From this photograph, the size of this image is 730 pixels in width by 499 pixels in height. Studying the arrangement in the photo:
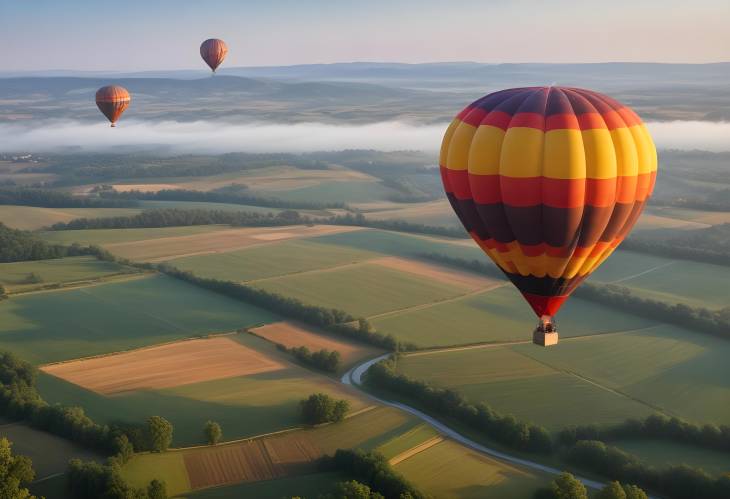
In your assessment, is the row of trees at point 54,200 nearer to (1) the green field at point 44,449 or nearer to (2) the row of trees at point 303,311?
(2) the row of trees at point 303,311

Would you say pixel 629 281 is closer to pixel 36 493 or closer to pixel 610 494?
pixel 610 494

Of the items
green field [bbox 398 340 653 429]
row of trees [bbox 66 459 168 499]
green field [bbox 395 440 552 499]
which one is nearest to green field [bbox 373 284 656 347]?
green field [bbox 398 340 653 429]

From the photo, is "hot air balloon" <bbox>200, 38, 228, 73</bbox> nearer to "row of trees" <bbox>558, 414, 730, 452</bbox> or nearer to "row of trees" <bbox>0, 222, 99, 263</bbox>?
"row of trees" <bbox>0, 222, 99, 263</bbox>

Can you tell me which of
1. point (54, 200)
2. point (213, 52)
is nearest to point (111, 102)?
point (213, 52)

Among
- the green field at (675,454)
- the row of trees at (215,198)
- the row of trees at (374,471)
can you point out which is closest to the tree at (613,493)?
the green field at (675,454)

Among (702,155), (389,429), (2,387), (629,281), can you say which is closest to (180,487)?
(389,429)

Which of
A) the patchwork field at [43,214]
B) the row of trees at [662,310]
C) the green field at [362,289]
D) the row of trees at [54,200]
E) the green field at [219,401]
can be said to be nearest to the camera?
the green field at [219,401]
